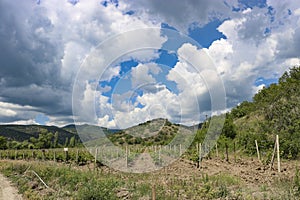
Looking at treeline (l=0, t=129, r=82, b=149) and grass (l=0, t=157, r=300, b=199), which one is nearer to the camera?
grass (l=0, t=157, r=300, b=199)

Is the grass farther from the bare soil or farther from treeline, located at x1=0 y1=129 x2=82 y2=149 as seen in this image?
treeline, located at x1=0 y1=129 x2=82 y2=149

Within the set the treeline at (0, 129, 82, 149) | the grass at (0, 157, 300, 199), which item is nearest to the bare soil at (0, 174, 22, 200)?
the grass at (0, 157, 300, 199)

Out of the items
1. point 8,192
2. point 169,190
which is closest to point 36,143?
point 8,192

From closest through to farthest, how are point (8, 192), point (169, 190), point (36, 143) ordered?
point (169, 190) → point (8, 192) → point (36, 143)

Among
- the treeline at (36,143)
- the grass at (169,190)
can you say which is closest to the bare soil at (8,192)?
the grass at (169,190)

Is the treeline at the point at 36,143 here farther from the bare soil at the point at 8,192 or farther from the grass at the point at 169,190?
the grass at the point at 169,190

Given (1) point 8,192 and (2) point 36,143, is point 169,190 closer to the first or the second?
(1) point 8,192

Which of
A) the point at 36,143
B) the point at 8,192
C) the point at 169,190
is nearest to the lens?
the point at 169,190

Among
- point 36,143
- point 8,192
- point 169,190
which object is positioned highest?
point 36,143

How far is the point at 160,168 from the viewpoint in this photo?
52.1 ft

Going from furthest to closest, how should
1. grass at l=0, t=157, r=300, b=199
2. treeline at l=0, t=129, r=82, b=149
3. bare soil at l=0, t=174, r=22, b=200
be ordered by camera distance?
1. treeline at l=0, t=129, r=82, b=149
2. bare soil at l=0, t=174, r=22, b=200
3. grass at l=0, t=157, r=300, b=199

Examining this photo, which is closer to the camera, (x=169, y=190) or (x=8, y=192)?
(x=169, y=190)

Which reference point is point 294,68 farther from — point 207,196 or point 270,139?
point 207,196

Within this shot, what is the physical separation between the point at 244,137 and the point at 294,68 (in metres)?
20.6
